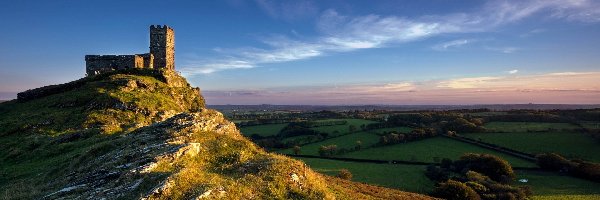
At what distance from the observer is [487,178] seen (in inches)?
2889

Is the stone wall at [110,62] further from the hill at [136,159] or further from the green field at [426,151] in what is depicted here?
the green field at [426,151]

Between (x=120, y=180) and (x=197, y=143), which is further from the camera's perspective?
(x=197, y=143)

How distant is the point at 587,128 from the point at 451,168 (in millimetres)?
54557

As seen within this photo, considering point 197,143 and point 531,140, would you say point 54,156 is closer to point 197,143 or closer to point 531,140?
point 197,143

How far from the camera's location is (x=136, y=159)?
18234 mm

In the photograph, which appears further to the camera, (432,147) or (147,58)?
(432,147)

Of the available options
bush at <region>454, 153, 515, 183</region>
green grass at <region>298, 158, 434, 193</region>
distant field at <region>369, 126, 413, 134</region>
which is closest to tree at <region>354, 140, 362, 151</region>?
green grass at <region>298, 158, 434, 193</region>

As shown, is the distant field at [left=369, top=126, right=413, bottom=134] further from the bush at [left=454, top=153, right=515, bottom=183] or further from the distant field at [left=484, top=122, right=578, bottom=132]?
the bush at [left=454, top=153, right=515, bottom=183]

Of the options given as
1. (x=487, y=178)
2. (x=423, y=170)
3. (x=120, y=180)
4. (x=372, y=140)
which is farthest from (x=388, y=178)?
(x=120, y=180)

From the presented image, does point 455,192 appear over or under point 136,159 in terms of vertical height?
under

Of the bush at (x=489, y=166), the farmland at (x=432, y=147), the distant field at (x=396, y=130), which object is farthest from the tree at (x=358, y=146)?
the bush at (x=489, y=166)

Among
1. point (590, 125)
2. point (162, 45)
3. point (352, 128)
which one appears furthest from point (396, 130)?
point (162, 45)

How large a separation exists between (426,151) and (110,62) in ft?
254

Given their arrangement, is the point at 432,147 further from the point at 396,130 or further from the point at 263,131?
the point at 263,131
